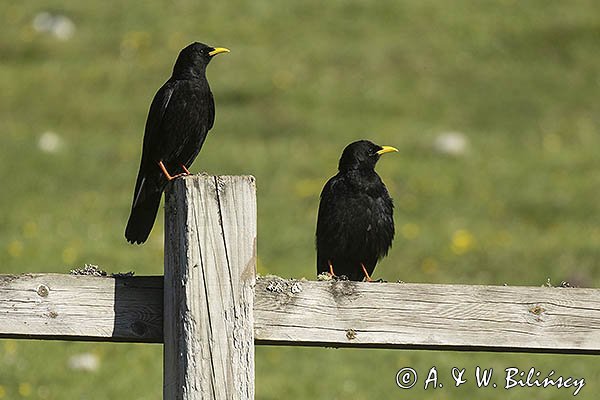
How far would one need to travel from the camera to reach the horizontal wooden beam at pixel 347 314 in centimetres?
345

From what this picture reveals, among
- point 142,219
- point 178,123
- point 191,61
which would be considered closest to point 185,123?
point 178,123

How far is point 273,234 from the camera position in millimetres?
14055

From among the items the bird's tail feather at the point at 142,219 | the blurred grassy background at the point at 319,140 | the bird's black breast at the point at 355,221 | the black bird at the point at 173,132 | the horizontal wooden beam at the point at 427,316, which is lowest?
the horizontal wooden beam at the point at 427,316

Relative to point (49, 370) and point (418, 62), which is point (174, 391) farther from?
point (418, 62)

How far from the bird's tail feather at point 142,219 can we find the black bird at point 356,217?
4.17 feet

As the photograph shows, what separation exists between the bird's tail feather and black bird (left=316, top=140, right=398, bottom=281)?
1271 mm

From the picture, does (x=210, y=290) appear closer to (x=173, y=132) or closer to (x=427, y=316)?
(x=427, y=316)

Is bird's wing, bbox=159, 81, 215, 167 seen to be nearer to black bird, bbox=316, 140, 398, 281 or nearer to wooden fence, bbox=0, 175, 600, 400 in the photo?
black bird, bbox=316, 140, 398, 281

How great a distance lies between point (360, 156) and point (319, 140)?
11.5m

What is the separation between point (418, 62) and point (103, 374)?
15009 mm

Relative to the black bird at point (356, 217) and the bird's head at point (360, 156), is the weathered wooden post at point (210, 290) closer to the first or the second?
the black bird at point (356, 217)

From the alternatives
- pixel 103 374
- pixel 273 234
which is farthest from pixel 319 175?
pixel 103 374

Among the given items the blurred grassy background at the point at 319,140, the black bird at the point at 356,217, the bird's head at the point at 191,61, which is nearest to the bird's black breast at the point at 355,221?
the black bird at the point at 356,217

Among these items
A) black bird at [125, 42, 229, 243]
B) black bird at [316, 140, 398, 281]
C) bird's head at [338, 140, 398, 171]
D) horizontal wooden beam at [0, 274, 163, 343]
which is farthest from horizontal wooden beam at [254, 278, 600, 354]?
bird's head at [338, 140, 398, 171]
